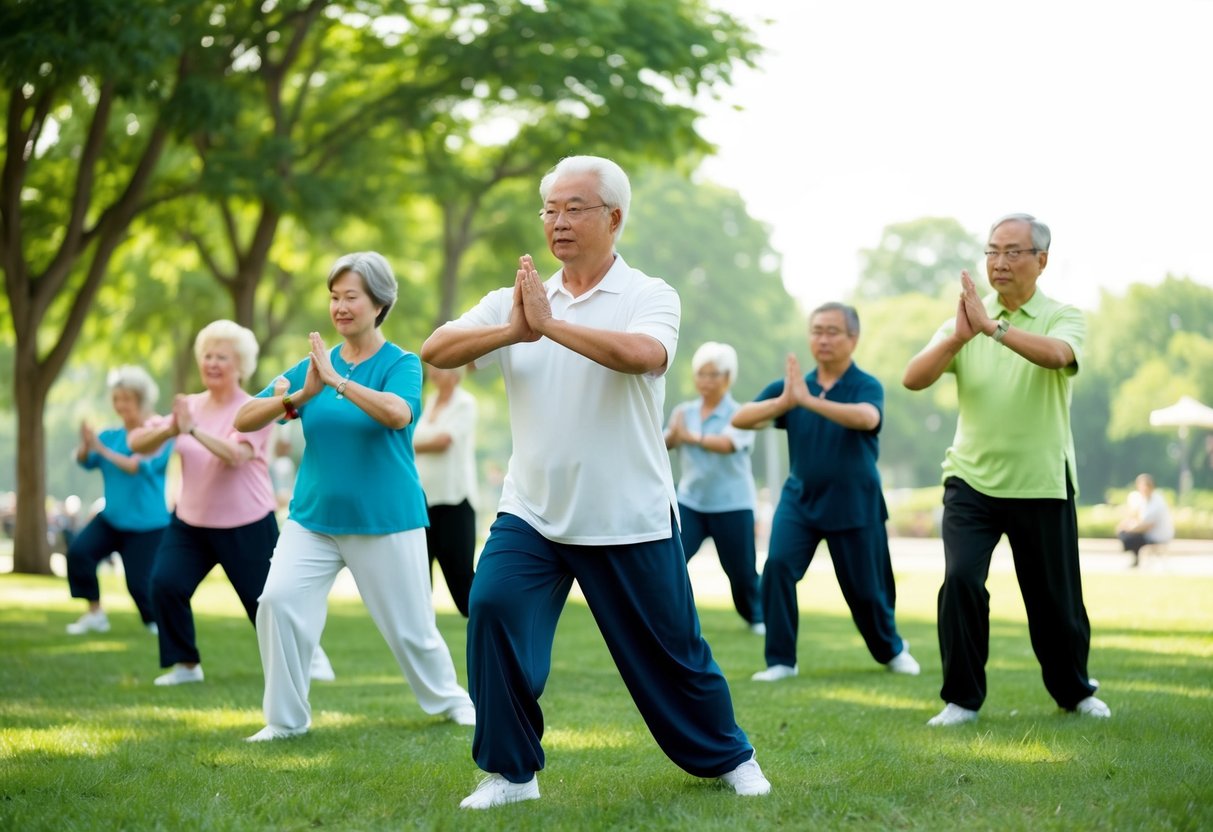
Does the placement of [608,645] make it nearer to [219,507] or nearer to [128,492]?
[219,507]

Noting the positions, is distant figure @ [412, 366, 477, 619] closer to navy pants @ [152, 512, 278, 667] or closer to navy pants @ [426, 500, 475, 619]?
navy pants @ [426, 500, 475, 619]

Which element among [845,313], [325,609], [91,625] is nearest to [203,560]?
[325,609]

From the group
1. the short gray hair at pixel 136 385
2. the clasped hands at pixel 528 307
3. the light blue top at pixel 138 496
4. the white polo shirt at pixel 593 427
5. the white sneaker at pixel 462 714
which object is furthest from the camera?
the light blue top at pixel 138 496

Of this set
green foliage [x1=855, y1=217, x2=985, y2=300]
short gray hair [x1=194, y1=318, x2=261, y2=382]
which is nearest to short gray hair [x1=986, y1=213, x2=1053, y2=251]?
short gray hair [x1=194, y1=318, x2=261, y2=382]

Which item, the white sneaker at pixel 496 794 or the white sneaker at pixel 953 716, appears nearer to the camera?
the white sneaker at pixel 496 794

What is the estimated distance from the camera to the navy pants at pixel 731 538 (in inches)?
484

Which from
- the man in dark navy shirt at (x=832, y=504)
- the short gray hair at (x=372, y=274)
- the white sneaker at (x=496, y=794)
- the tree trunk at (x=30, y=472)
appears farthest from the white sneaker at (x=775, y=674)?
the tree trunk at (x=30, y=472)

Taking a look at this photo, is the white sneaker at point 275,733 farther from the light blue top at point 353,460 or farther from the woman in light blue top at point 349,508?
the light blue top at point 353,460

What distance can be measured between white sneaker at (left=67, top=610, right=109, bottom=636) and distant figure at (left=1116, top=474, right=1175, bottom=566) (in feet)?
56.7

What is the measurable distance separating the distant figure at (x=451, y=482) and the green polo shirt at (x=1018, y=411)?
5570mm

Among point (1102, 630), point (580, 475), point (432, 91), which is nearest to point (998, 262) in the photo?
point (580, 475)

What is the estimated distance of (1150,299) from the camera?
61.5 metres

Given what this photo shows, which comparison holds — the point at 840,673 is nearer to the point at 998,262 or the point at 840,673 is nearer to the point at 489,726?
the point at 998,262

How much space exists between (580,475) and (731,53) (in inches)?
625
